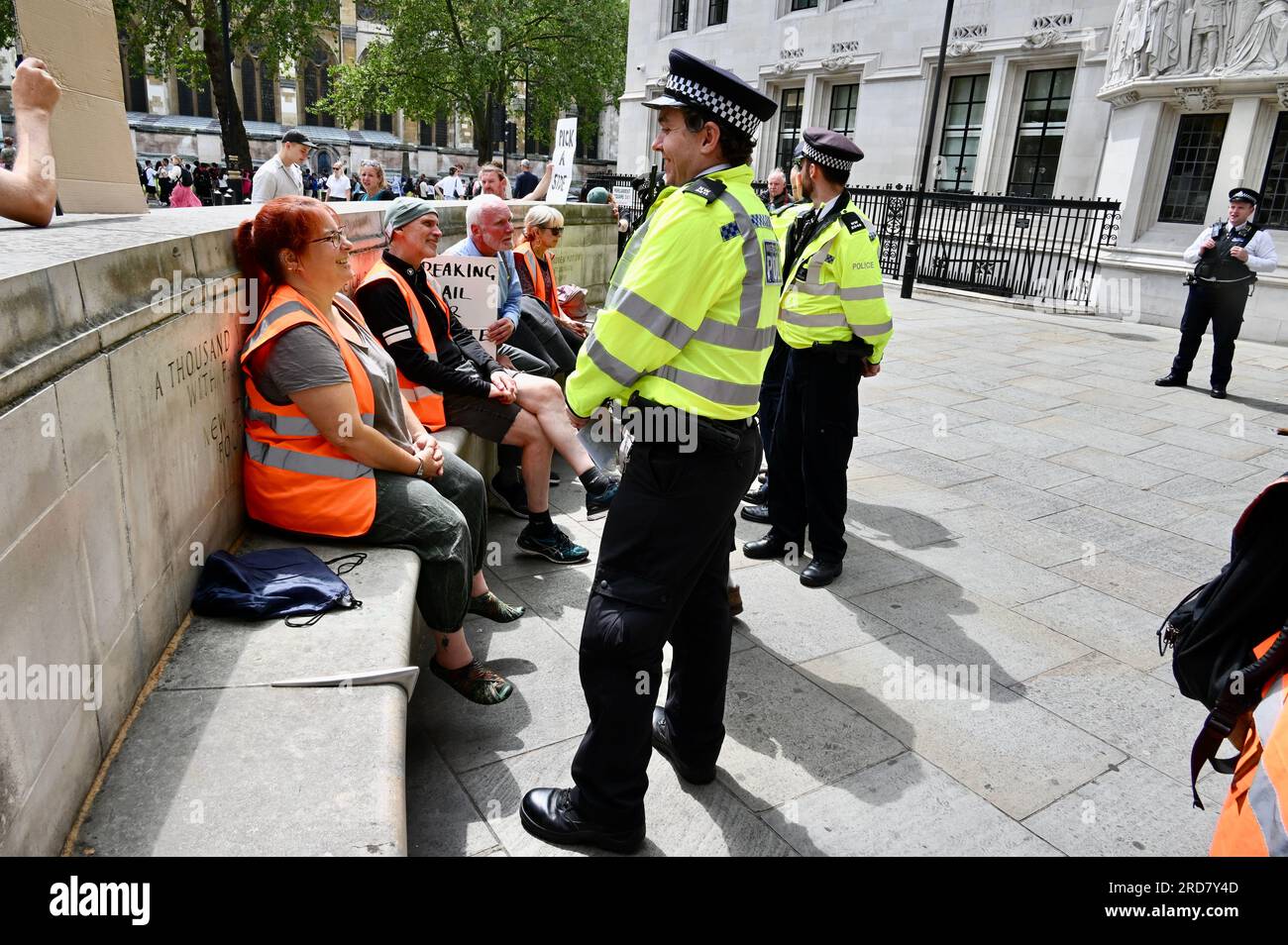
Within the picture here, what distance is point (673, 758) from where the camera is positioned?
3.13m

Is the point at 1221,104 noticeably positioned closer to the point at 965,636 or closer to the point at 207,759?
the point at 965,636

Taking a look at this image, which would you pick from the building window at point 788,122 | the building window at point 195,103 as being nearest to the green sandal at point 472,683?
the building window at point 788,122

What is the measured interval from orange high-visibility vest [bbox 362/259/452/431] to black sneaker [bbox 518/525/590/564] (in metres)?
0.80

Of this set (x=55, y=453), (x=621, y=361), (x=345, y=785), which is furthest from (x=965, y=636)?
(x=55, y=453)

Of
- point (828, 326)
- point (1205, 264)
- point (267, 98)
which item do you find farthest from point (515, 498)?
point (267, 98)

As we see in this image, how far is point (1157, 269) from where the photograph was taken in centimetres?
1425

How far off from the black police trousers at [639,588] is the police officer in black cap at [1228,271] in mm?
8843

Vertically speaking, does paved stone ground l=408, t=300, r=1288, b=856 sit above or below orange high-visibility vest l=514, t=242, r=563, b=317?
below

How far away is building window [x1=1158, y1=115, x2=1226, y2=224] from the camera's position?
14.1m

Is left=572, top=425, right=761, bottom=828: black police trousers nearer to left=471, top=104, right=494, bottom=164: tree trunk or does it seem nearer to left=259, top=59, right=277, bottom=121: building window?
left=471, top=104, right=494, bottom=164: tree trunk

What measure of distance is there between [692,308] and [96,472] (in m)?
1.60

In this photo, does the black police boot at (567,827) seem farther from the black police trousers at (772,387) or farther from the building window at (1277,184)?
the building window at (1277,184)

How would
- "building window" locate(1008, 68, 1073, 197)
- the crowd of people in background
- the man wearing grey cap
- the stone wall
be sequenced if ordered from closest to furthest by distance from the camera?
1. the stone wall
2. the man wearing grey cap
3. the crowd of people in background
4. "building window" locate(1008, 68, 1073, 197)

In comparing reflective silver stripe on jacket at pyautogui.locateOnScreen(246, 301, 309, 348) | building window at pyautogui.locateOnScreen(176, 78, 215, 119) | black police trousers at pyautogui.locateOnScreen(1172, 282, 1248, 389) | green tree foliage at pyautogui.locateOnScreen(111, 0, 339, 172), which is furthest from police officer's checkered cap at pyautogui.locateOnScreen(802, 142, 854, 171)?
building window at pyautogui.locateOnScreen(176, 78, 215, 119)
